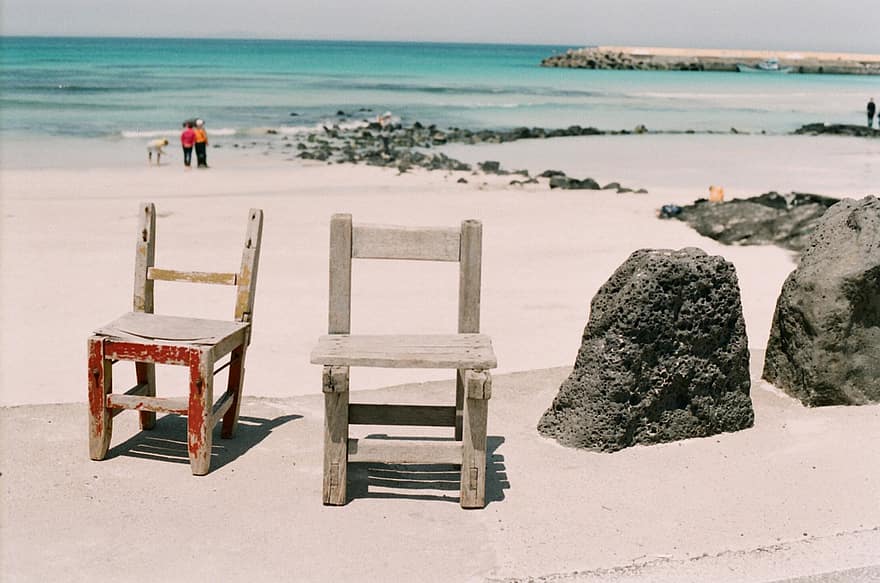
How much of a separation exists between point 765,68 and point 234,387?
10059 centimetres

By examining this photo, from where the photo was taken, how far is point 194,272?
553 cm

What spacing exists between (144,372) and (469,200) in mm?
11113

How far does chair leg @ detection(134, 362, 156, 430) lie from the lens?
18.9ft

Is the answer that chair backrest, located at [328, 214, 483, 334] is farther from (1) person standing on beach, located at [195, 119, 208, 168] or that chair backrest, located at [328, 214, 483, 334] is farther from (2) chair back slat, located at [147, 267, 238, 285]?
(1) person standing on beach, located at [195, 119, 208, 168]

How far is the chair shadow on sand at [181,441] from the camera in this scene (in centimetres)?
542

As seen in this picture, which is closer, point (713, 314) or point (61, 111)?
point (713, 314)

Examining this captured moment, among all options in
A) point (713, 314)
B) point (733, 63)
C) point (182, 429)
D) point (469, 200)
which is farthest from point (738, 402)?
point (733, 63)

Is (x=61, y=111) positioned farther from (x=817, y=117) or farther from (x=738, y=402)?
(x=738, y=402)

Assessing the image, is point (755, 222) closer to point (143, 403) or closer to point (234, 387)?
point (234, 387)

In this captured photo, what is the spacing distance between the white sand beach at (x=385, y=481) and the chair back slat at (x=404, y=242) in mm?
1124

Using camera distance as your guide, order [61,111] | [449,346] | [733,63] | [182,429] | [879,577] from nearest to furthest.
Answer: [879,577] → [449,346] → [182,429] → [61,111] → [733,63]

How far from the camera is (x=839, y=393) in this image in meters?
6.06

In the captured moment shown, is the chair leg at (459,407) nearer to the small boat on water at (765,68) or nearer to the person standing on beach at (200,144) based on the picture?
the person standing on beach at (200,144)

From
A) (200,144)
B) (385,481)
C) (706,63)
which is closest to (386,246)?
(385,481)
